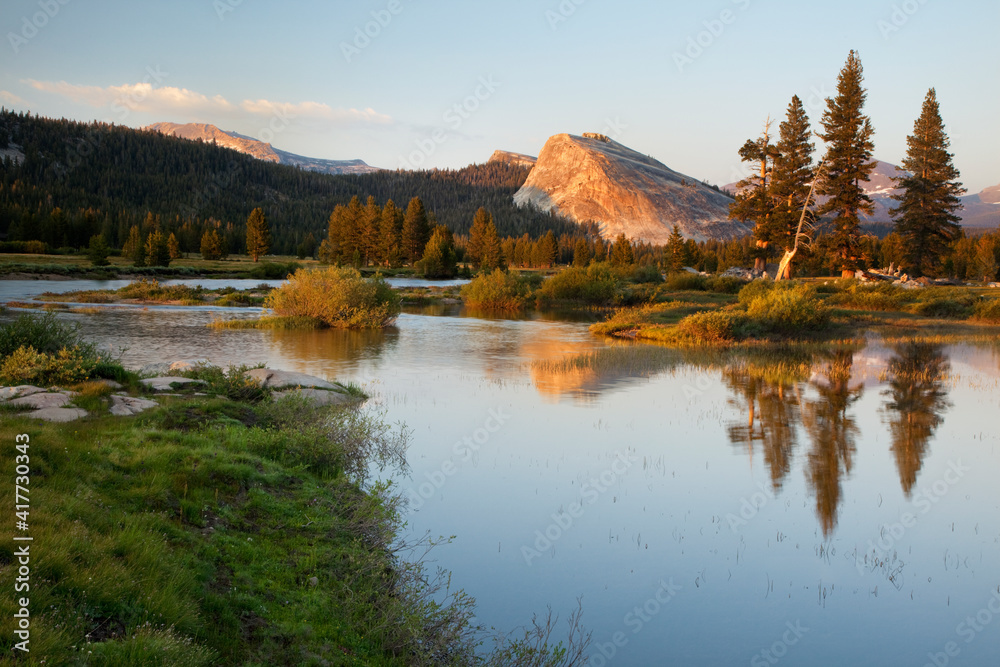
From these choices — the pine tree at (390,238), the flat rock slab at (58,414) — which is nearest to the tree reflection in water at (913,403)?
the flat rock slab at (58,414)

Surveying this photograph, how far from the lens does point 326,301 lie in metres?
28.9

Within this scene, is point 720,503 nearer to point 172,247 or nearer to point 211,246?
point 172,247

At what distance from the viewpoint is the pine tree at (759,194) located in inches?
1836

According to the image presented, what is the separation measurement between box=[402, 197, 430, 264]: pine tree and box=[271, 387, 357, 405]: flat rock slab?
86603 mm

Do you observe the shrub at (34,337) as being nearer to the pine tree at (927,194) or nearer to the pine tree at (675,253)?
the pine tree at (927,194)

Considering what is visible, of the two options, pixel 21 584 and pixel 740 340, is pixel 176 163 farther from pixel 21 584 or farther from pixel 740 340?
pixel 21 584

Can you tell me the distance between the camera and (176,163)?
191 m

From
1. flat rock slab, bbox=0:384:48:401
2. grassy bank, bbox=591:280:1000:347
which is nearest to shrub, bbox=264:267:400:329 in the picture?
grassy bank, bbox=591:280:1000:347

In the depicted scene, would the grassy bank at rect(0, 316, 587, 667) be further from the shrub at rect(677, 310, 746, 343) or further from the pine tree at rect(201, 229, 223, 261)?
the pine tree at rect(201, 229, 223, 261)

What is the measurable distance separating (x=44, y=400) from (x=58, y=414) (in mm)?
534

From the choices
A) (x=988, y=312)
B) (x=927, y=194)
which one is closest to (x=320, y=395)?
(x=988, y=312)

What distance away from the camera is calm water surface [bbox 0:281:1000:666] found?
19.3 ft

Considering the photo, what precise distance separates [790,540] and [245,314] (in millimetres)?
31812

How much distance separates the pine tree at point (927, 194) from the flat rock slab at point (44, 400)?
5929cm
